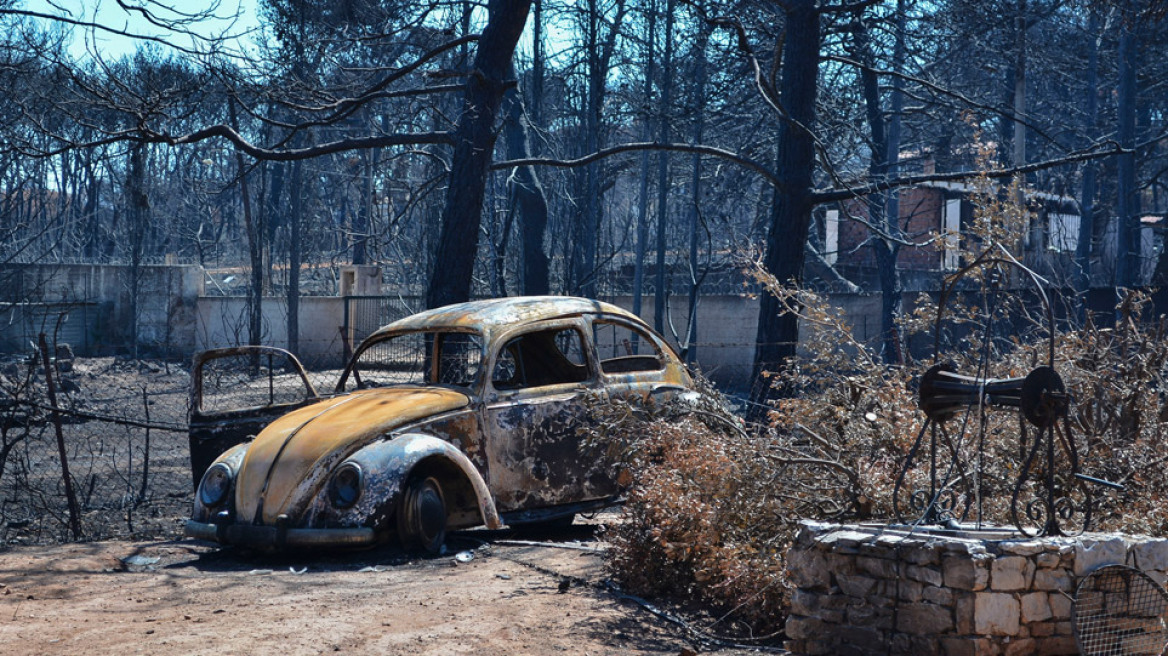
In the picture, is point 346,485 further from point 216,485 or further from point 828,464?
point 828,464

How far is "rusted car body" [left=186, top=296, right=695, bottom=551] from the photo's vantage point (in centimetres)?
751

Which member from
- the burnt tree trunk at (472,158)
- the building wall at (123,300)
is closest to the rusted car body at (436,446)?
the burnt tree trunk at (472,158)

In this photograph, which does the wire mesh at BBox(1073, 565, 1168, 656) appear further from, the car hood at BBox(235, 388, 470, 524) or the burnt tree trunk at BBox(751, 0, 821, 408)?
the burnt tree trunk at BBox(751, 0, 821, 408)

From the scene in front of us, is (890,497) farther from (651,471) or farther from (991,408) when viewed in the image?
(651,471)

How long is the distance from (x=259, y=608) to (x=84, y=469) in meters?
8.85

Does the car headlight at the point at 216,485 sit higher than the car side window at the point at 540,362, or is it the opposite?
the car side window at the point at 540,362

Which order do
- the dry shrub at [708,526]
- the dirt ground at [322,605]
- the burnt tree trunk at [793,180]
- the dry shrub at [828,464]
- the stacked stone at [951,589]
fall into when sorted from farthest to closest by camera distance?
the burnt tree trunk at [793,180], the dry shrub at [828,464], the dry shrub at [708,526], the dirt ground at [322,605], the stacked stone at [951,589]

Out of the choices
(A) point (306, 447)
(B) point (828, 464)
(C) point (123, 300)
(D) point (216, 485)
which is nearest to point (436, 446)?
(A) point (306, 447)

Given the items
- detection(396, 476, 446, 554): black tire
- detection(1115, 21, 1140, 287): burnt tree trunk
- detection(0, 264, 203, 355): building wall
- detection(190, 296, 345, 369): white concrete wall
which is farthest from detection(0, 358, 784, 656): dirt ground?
detection(0, 264, 203, 355): building wall

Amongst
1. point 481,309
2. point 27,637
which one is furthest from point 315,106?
point 27,637

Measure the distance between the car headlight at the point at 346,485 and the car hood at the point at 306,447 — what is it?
0.24 feet

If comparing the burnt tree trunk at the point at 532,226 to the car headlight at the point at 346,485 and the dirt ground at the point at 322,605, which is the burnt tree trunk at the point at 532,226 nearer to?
the dirt ground at the point at 322,605

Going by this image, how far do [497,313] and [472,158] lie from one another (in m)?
4.17

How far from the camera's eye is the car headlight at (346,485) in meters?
7.49
